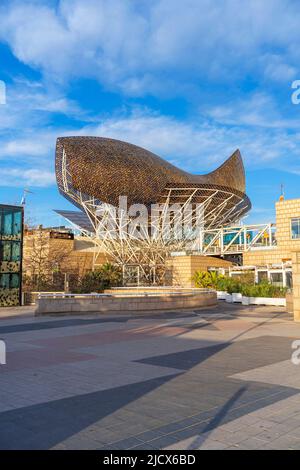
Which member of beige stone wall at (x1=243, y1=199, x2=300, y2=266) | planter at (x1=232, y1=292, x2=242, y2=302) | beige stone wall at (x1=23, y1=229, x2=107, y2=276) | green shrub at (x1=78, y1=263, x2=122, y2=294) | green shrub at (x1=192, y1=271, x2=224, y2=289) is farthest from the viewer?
beige stone wall at (x1=23, y1=229, x2=107, y2=276)

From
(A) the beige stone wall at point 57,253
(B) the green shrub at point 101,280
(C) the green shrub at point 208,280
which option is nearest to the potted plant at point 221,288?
(C) the green shrub at point 208,280

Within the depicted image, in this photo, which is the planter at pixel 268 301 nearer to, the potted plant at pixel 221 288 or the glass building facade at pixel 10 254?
the potted plant at pixel 221 288

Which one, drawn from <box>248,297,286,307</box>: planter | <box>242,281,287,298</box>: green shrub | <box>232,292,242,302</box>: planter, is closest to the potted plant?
<box>232,292,242,302</box>: planter

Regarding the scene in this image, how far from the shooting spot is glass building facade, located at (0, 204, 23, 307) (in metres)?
31.0

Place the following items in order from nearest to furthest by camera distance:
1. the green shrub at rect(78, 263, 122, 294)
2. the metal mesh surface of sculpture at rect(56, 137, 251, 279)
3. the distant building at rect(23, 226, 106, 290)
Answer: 1. the green shrub at rect(78, 263, 122, 294)
2. the distant building at rect(23, 226, 106, 290)
3. the metal mesh surface of sculpture at rect(56, 137, 251, 279)

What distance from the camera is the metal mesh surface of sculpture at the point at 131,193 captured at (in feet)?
155

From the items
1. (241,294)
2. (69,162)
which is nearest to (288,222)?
(241,294)

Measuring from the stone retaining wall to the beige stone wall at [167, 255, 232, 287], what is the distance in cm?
2268

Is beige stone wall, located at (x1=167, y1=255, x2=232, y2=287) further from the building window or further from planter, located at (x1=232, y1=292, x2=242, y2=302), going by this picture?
planter, located at (x1=232, y1=292, x2=242, y2=302)

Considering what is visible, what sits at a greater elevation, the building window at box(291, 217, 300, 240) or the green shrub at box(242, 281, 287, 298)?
the building window at box(291, 217, 300, 240)

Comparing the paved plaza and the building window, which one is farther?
the building window

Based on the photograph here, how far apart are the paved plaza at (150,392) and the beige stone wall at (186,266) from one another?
34210mm
